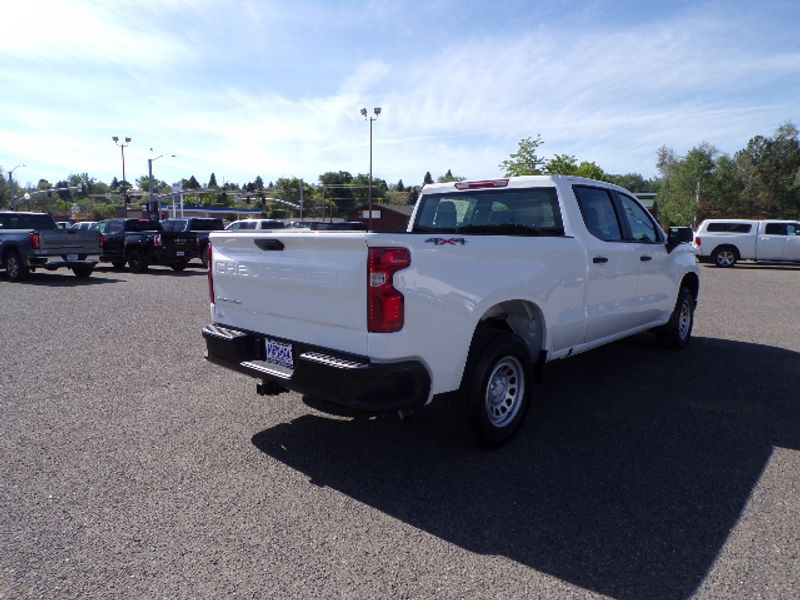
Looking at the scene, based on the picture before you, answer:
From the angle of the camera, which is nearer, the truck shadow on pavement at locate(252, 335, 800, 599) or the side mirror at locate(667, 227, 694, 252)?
the truck shadow on pavement at locate(252, 335, 800, 599)

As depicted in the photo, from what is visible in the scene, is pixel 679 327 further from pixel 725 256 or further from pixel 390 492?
pixel 725 256

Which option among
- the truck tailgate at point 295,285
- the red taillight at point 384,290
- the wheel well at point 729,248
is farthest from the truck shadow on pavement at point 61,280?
the wheel well at point 729,248

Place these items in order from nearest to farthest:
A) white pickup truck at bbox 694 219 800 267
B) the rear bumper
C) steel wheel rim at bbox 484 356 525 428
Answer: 1. the rear bumper
2. steel wheel rim at bbox 484 356 525 428
3. white pickup truck at bbox 694 219 800 267

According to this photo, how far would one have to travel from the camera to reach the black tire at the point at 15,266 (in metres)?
15.3

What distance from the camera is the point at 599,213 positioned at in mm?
5355

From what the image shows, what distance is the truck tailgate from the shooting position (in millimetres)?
3311

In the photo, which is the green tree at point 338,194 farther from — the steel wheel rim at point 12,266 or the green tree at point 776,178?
the steel wheel rim at point 12,266

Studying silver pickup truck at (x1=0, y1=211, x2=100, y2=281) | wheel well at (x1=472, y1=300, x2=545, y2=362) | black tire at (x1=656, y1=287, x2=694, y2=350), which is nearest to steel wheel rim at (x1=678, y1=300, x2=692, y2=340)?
black tire at (x1=656, y1=287, x2=694, y2=350)

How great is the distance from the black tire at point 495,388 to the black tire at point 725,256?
22.3 meters

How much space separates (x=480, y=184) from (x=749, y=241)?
70.3ft

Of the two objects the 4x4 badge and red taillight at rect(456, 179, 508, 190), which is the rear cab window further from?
the 4x4 badge

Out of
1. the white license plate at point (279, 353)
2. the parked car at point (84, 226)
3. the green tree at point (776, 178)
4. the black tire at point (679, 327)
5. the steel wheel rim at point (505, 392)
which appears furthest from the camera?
the green tree at point (776, 178)

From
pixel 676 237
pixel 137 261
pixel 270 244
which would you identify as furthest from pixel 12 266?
pixel 676 237

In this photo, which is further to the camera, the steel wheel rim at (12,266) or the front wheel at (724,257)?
the front wheel at (724,257)
